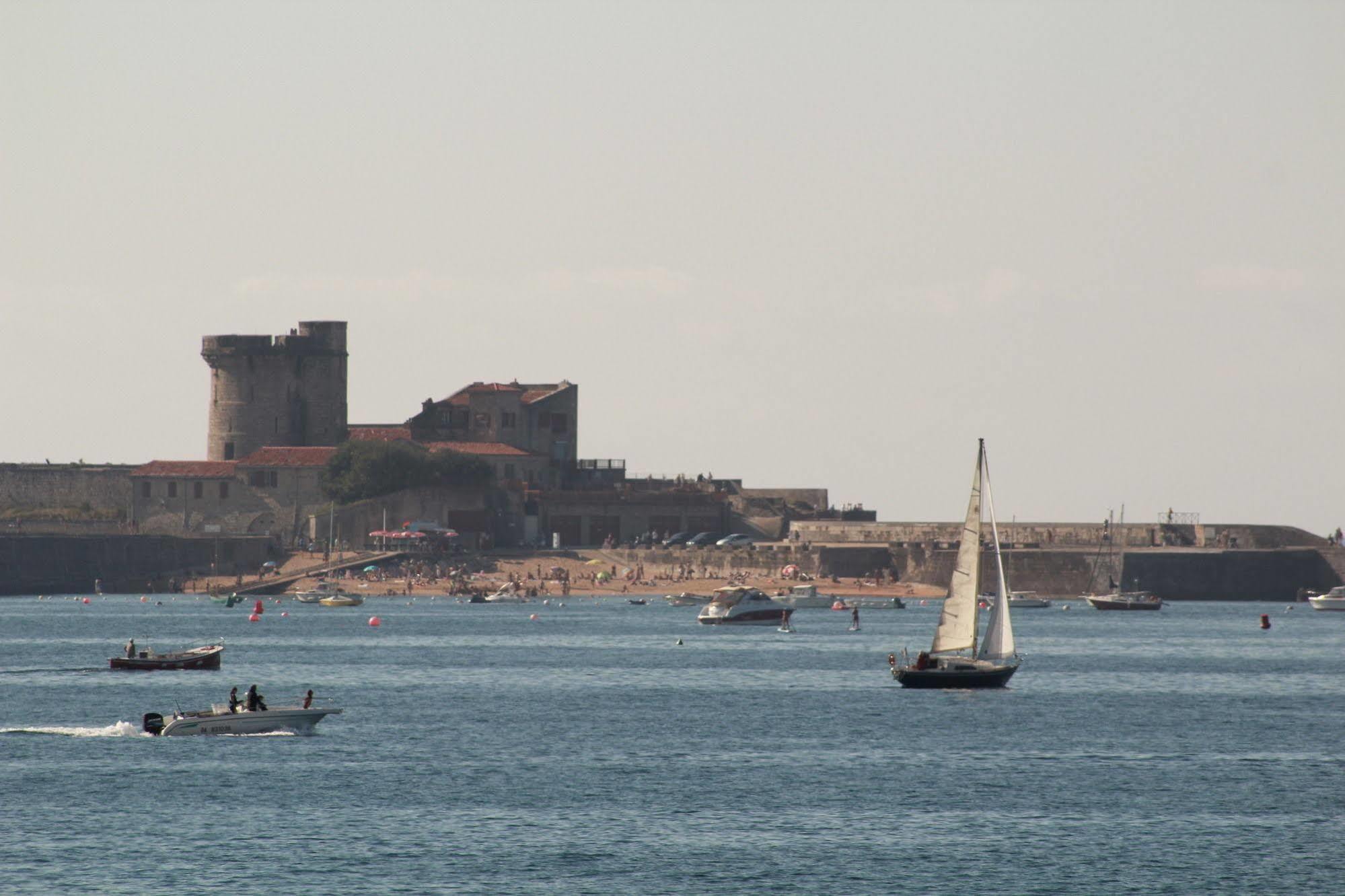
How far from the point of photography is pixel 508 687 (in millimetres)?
81688

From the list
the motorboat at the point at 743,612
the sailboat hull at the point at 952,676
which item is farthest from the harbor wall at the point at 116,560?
the sailboat hull at the point at 952,676

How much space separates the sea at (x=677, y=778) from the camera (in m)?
43.0

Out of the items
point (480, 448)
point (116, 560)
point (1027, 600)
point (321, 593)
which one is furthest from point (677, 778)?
point (480, 448)

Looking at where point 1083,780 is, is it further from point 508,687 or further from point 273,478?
point 273,478

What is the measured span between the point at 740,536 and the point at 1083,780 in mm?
112387

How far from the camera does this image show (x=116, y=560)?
159500mm

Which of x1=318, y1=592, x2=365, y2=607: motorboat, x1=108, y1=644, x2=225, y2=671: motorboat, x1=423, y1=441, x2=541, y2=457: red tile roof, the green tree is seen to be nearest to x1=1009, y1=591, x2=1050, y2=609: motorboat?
x1=423, y1=441, x2=541, y2=457: red tile roof

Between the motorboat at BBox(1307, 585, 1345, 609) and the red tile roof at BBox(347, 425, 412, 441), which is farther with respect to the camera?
the red tile roof at BBox(347, 425, 412, 441)

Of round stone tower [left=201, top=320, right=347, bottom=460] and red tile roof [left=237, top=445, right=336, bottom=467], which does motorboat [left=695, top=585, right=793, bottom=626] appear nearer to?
red tile roof [left=237, top=445, right=336, bottom=467]

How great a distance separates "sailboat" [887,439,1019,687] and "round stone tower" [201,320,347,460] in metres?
102

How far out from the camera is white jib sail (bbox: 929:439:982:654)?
75375mm

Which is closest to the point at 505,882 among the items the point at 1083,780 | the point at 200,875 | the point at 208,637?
the point at 200,875

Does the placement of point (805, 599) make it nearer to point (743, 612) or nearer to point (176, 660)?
point (743, 612)

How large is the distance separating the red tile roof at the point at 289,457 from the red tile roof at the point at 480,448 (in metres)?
A: 8.01
